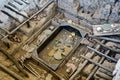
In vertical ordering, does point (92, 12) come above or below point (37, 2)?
above

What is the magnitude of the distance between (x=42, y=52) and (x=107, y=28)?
2.35m

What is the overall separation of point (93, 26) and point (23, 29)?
2.44m

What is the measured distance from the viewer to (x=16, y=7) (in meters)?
7.86

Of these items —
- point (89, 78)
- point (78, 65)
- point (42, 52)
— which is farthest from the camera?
point (42, 52)

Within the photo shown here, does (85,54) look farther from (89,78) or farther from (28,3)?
(28,3)

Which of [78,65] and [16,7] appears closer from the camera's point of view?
[78,65]

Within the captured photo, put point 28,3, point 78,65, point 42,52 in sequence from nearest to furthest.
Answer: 1. point 78,65
2. point 42,52
3. point 28,3

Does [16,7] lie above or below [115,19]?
below

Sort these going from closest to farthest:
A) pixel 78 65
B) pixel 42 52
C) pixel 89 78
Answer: pixel 89 78, pixel 78 65, pixel 42 52

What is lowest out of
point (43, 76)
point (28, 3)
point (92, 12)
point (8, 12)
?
point (43, 76)

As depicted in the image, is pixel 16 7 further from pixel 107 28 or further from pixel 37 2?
pixel 107 28

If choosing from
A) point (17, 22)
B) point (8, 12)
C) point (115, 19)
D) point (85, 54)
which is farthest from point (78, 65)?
point (8, 12)

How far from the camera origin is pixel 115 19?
7340 mm

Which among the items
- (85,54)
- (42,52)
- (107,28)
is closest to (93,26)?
(107,28)
